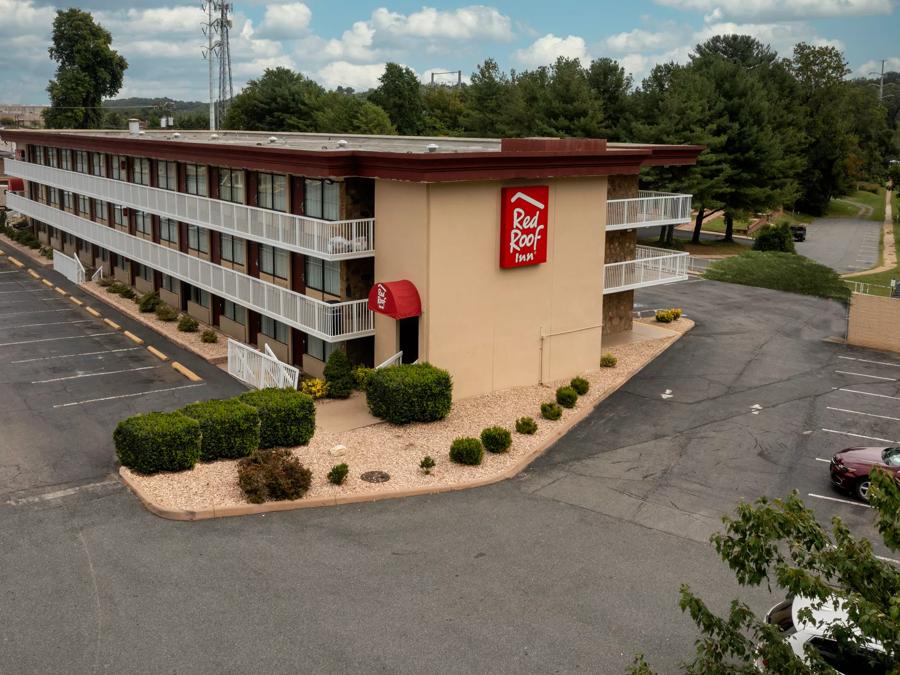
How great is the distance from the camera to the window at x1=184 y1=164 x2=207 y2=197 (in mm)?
36188

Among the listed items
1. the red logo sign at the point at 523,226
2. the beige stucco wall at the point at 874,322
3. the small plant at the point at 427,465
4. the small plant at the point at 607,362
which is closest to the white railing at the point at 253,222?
the red logo sign at the point at 523,226

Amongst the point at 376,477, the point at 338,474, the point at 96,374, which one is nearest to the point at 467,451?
the point at 376,477

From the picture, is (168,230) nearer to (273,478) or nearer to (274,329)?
(274,329)

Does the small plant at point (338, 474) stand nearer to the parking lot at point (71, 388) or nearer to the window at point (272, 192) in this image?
the parking lot at point (71, 388)

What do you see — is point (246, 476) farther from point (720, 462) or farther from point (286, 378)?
point (720, 462)

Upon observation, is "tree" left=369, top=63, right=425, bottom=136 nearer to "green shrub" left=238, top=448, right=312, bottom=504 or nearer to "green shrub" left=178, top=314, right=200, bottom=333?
"green shrub" left=178, top=314, right=200, bottom=333

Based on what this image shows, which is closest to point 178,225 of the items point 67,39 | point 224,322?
point 224,322

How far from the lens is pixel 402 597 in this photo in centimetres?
1548

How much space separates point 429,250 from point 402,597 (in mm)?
11765

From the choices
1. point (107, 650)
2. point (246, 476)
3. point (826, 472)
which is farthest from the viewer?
point (826, 472)

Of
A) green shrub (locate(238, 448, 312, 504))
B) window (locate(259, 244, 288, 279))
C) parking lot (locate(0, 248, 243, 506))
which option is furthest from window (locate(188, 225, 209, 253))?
green shrub (locate(238, 448, 312, 504))

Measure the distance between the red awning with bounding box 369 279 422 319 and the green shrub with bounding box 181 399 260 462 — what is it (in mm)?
5268

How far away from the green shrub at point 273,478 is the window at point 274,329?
1253 cm

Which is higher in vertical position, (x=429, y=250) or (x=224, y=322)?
(x=429, y=250)
